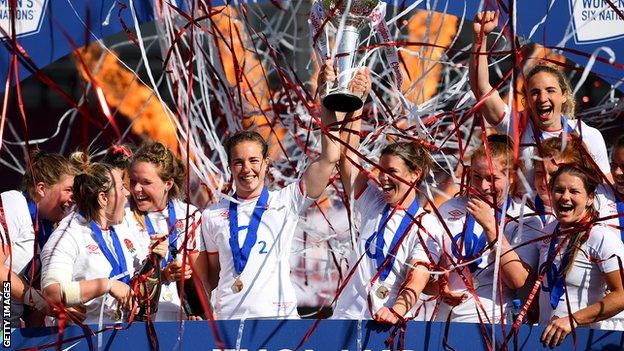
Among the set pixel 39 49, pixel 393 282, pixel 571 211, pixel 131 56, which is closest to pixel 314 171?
pixel 393 282

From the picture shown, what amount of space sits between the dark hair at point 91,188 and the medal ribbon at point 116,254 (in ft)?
0.19

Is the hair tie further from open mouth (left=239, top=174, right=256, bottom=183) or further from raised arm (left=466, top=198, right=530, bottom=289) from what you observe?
raised arm (left=466, top=198, right=530, bottom=289)

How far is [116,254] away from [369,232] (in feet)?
3.56

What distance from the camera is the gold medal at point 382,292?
512 centimetres

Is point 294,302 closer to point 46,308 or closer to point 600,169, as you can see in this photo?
point 46,308

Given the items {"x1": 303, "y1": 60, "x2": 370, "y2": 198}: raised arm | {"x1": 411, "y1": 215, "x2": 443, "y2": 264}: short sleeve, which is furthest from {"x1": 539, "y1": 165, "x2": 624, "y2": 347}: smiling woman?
{"x1": 303, "y1": 60, "x2": 370, "y2": 198}: raised arm

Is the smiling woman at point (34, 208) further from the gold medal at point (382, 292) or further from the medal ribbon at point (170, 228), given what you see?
the gold medal at point (382, 292)

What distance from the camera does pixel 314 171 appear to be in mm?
5066

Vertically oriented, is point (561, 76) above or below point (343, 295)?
above

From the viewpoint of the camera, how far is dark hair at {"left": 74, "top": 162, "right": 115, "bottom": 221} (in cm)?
516

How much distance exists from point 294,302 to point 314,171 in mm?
624

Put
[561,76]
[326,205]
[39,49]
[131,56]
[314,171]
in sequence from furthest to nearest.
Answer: [131,56] < [326,205] < [39,49] < [561,76] < [314,171]

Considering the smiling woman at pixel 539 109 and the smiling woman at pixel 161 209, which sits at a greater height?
the smiling woman at pixel 539 109

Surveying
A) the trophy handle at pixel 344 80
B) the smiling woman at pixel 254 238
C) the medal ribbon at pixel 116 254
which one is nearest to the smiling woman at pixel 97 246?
the medal ribbon at pixel 116 254
